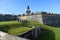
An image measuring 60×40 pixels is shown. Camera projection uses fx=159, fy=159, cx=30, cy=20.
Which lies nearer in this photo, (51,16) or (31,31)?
(31,31)

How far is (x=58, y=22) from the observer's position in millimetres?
37688

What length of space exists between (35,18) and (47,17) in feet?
8.34

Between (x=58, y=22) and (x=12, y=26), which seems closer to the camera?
(x=12, y=26)

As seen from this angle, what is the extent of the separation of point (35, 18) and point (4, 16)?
24.0 ft

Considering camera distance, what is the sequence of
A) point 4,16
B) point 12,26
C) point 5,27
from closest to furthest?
point 5,27 → point 12,26 → point 4,16

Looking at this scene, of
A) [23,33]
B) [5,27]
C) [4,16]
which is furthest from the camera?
[4,16]

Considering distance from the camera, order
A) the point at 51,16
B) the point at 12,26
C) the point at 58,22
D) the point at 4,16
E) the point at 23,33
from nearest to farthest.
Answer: the point at 23,33, the point at 12,26, the point at 4,16, the point at 51,16, the point at 58,22

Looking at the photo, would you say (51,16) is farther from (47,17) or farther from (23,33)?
(23,33)

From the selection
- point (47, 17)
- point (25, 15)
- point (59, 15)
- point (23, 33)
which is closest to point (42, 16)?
point (47, 17)

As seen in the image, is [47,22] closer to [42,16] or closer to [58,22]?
[42,16]

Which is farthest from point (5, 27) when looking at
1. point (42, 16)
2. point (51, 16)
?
point (51, 16)

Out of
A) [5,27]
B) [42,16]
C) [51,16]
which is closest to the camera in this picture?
[5,27]

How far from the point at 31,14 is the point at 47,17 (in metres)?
3.53

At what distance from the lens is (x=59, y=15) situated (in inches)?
1522
